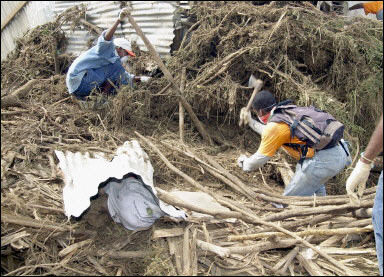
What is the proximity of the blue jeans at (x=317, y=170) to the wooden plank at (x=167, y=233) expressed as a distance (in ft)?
5.47

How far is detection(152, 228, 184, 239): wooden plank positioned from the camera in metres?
3.16

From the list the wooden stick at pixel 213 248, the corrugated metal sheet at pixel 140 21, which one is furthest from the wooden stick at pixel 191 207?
the corrugated metal sheet at pixel 140 21

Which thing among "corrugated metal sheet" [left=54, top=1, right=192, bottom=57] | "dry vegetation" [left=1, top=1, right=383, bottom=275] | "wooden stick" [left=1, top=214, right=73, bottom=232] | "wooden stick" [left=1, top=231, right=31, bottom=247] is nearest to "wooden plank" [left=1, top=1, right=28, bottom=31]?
"corrugated metal sheet" [left=54, top=1, right=192, bottom=57]

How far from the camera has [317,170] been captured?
13.2ft

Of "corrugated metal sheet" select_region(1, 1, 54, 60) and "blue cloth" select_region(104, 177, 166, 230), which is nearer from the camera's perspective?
"blue cloth" select_region(104, 177, 166, 230)

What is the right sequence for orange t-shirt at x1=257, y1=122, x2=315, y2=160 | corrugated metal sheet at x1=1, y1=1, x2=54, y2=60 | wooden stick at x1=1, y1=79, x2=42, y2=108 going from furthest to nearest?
corrugated metal sheet at x1=1, y1=1, x2=54, y2=60
wooden stick at x1=1, y1=79, x2=42, y2=108
orange t-shirt at x1=257, y1=122, x2=315, y2=160

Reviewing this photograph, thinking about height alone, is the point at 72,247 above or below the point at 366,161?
below

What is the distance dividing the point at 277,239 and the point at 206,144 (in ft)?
8.70

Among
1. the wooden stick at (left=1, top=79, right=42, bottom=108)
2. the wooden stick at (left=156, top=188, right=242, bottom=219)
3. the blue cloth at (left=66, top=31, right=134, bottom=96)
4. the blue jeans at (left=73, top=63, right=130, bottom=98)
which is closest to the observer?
the wooden stick at (left=156, top=188, right=242, bottom=219)

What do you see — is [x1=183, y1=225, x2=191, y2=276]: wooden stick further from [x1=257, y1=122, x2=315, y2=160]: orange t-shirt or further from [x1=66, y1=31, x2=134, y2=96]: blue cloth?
[x1=66, y1=31, x2=134, y2=96]: blue cloth

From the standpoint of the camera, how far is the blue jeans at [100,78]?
5484 millimetres

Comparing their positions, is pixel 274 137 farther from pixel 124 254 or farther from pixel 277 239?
pixel 124 254

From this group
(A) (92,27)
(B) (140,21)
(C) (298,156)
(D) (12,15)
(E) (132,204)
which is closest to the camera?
(E) (132,204)

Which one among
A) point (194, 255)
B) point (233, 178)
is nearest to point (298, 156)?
point (233, 178)
